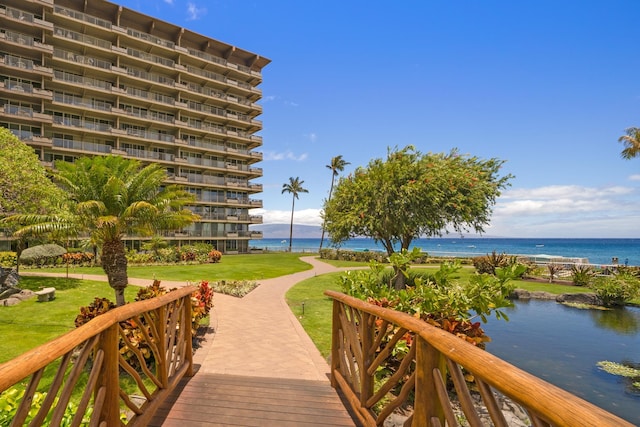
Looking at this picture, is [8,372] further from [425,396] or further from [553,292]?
[553,292]

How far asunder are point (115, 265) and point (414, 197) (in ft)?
48.6

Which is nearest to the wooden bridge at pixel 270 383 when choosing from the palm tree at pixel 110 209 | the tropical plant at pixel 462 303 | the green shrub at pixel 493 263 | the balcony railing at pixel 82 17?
the tropical plant at pixel 462 303

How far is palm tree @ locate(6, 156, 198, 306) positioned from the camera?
14.8 metres

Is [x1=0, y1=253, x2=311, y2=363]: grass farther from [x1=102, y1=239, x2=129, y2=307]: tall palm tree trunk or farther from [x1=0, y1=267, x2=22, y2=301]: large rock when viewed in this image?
[x1=102, y1=239, x2=129, y2=307]: tall palm tree trunk

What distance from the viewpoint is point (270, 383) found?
5664 mm

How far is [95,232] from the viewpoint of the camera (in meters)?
15.5

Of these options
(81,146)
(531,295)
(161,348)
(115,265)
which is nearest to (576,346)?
(531,295)

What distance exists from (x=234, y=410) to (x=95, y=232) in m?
14.2

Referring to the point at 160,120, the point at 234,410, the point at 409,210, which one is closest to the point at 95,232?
the point at 234,410

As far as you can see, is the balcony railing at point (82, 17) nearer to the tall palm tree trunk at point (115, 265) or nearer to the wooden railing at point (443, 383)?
the tall palm tree trunk at point (115, 265)

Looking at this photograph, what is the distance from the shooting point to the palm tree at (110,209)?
14758 mm

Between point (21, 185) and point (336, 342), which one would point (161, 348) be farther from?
point (21, 185)

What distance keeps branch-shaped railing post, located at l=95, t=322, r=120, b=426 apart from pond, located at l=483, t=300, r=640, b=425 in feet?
32.3

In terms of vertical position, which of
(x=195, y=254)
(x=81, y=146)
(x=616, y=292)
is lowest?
(x=195, y=254)
